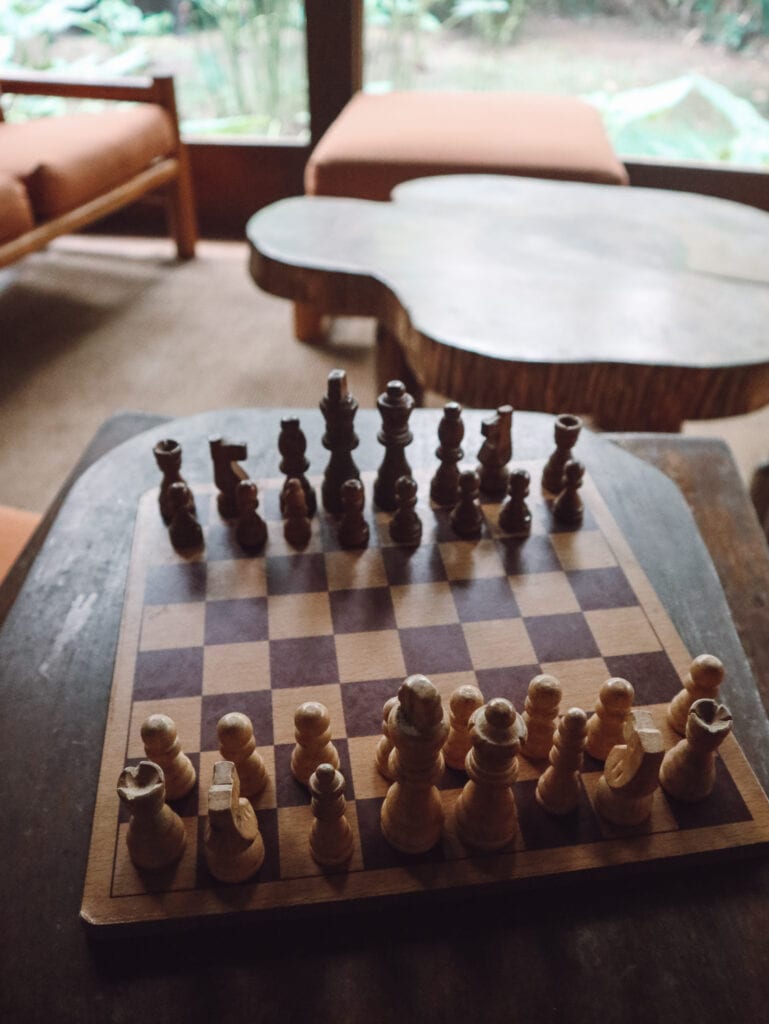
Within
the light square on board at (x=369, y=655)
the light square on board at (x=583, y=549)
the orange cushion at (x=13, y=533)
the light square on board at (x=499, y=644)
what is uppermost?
the light square on board at (x=499, y=644)

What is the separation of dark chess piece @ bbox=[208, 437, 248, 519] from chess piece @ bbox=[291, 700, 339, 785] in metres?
0.47

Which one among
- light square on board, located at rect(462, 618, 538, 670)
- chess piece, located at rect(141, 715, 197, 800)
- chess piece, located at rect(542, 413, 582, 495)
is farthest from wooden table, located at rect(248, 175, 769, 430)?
chess piece, located at rect(141, 715, 197, 800)

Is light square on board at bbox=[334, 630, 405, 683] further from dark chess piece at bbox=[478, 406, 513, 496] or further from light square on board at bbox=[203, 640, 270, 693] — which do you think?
dark chess piece at bbox=[478, 406, 513, 496]

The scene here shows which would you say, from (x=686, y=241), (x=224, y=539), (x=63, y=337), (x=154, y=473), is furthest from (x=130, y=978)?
(x=63, y=337)

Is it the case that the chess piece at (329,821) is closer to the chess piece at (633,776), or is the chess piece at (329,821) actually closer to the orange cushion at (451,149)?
the chess piece at (633,776)

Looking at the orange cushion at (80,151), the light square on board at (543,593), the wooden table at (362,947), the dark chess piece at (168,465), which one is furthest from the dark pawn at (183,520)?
the orange cushion at (80,151)

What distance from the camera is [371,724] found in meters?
0.98

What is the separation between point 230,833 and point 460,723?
287mm

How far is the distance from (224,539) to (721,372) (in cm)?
124

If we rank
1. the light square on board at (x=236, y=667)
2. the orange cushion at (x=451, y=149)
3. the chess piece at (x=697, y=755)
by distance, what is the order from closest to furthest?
the chess piece at (x=697, y=755) < the light square on board at (x=236, y=667) < the orange cushion at (x=451, y=149)

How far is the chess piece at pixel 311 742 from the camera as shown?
0.85m

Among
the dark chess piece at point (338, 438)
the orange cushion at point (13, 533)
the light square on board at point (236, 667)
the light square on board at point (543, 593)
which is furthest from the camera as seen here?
the orange cushion at point (13, 533)

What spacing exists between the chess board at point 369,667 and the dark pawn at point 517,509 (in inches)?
0.8

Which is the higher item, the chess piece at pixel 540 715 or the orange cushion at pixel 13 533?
the chess piece at pixel 540 715
